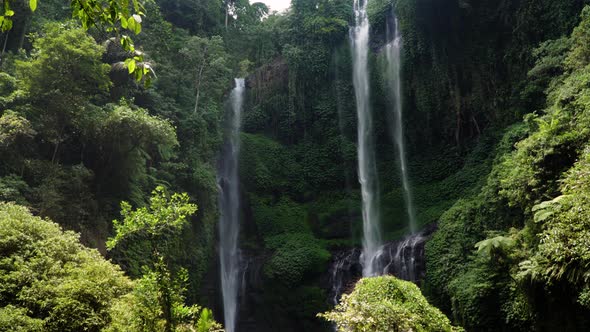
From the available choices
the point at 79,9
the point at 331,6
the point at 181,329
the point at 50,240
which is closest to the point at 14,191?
the point at 50,240

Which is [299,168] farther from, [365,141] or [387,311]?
[387,311]

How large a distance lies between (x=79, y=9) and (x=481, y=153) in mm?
18681

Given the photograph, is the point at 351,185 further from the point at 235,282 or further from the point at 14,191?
the point at 14,191

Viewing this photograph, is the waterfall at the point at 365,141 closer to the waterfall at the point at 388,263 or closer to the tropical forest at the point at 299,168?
the tropical forest at the point at 299,168

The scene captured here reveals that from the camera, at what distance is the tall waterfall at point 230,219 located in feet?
62.6

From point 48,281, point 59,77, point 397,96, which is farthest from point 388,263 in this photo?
point 59,77

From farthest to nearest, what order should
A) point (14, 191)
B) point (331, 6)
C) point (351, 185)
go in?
point (331, 6)
point (351, 185)
point (14, 191)

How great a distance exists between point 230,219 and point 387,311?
47.7 ft

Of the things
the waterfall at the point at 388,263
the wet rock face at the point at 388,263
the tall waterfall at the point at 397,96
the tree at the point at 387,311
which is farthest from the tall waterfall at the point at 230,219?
the tree at the point at 387,311

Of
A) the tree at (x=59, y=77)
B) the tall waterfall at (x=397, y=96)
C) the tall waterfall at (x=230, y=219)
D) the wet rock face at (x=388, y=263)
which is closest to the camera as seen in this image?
the tree at (x=59, y=77)

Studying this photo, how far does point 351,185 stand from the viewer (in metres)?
22.5

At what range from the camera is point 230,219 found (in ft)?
69.5

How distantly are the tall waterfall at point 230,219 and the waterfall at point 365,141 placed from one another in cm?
603

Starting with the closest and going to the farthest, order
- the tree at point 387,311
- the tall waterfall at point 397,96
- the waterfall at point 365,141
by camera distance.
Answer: the tree at point 387,311, the waterfall at point 365,141, the tall waterfall at point 397,96
